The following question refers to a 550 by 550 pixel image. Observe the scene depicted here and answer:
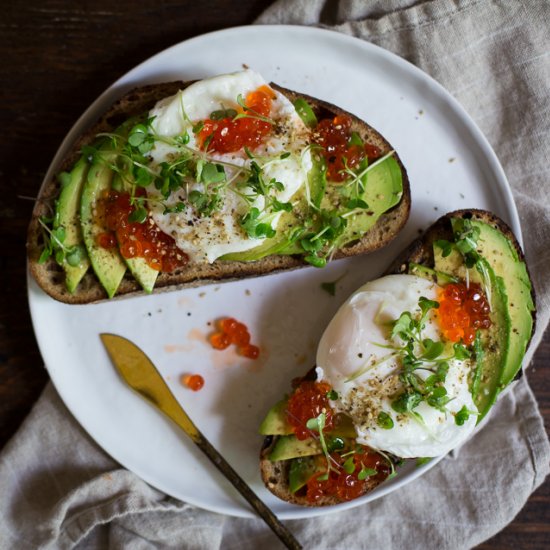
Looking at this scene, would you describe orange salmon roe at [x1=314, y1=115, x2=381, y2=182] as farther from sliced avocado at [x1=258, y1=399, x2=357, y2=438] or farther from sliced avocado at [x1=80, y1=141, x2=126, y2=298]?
sliced avocado at [x1=258, y1=399, x2=357, y2=438]

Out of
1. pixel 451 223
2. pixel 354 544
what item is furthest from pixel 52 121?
pixel 354 544

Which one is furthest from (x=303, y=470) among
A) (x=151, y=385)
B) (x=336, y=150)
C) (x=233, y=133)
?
(x=233, y=133)

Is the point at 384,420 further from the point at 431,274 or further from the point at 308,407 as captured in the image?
the point at 431,274

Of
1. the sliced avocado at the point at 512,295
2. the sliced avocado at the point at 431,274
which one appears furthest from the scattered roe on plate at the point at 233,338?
the sliced avocado at the point at 512,295

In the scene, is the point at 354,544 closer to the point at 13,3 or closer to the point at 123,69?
the point at 123,69

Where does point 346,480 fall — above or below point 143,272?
below

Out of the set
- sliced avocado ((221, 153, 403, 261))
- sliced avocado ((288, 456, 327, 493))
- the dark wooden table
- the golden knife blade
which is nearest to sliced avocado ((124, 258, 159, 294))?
sliced avocado ((221, 153, 403, 261))
